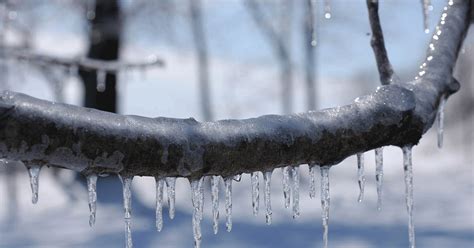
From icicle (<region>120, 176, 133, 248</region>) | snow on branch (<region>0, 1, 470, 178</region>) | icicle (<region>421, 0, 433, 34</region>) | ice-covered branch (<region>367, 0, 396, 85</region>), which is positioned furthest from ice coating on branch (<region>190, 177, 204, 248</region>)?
icicle (<region>421, 0, 433, 34</region>)

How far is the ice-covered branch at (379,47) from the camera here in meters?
1.78

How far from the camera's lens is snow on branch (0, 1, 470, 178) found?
3.33ft

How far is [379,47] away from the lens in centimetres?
184

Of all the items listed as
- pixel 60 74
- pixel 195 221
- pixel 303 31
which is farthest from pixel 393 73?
pixel 303 31

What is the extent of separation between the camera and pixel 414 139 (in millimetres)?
1459

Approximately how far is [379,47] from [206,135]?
815 millimetres

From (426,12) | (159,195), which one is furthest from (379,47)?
(426,12)

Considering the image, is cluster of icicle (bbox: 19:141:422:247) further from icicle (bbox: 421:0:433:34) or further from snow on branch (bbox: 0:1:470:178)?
icicle (bbox: 421:0:433:34)

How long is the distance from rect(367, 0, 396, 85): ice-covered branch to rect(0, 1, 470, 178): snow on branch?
0.20m

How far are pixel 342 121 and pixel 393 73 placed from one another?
0.53 metres

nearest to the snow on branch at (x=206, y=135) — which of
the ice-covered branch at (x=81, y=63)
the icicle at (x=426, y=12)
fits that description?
the icicle at (x=426, y=12)

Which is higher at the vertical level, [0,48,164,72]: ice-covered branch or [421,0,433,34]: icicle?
[0,48,164,72]: ice-covered branch

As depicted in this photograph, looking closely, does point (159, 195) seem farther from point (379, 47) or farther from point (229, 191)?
point (379, 47)

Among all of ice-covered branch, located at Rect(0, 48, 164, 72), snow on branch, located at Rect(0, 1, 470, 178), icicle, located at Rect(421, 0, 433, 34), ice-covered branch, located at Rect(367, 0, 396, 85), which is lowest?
snow on branch, located at Rect(0, 1, 470, 178)
